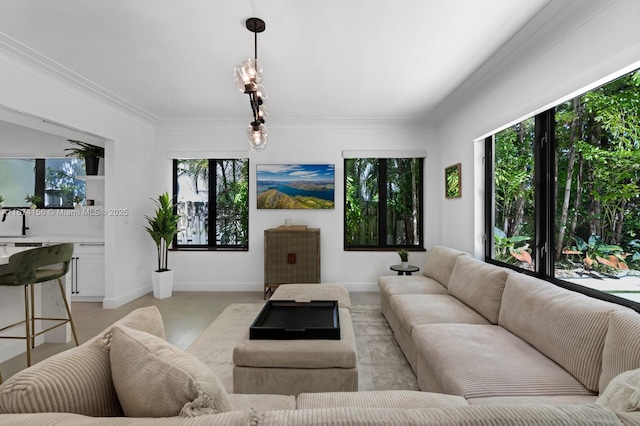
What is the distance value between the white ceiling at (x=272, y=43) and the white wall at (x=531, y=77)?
0.22 metres

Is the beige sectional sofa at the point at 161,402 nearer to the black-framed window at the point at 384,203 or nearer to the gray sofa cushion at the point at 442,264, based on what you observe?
the gray sofa cushion at the point at 442,264

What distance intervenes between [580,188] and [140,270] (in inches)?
208

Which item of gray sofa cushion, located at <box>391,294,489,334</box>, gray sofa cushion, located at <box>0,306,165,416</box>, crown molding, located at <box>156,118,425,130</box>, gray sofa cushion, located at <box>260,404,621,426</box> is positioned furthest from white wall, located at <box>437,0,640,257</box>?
gray sofa cushion, located at <box>0,306,165,416</box>

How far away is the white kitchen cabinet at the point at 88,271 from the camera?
425 centimetres

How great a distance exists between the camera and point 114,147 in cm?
404

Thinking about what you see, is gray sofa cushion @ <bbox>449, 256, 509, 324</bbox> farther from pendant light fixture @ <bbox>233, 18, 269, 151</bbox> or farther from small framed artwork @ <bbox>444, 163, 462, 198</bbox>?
pendant light fixture @ <bbox>233, 18, 269, 151</bbox>

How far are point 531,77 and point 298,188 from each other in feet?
10.4

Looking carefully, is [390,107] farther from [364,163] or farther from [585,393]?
[585,393]

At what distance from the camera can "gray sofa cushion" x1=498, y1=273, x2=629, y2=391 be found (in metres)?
1.49

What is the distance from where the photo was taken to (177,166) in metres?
5.13

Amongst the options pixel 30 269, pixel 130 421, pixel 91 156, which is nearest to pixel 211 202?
pixel 91 156

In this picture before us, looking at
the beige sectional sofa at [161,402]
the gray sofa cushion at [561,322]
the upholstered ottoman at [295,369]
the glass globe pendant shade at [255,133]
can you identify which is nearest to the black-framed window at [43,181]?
the glass globe pendant shade at [255,133]

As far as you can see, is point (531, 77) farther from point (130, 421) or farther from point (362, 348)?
point (130, 421)

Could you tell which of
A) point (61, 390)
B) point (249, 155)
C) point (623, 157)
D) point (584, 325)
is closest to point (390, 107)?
point (249, 155)
